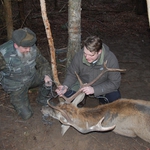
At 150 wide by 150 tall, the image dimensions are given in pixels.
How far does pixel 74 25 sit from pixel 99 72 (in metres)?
1.21

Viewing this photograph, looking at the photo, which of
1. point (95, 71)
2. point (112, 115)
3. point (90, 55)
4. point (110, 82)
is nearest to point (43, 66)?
point (95, 71)

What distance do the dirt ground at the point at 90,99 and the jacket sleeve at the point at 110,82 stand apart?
3.00 feet

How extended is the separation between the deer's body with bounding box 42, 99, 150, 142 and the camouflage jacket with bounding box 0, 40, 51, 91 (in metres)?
0.97

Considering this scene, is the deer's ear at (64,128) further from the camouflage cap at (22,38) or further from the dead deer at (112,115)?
the camouflage cap at (22,38)

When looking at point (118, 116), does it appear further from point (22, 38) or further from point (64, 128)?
point (22, 38)

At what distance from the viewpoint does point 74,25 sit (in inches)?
195

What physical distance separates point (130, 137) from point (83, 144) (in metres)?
0.97

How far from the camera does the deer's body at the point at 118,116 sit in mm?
4172

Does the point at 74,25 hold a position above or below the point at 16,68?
above

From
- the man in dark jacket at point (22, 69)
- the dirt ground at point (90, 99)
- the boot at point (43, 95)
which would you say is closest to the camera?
the man in dark jacket at point (22, 69)

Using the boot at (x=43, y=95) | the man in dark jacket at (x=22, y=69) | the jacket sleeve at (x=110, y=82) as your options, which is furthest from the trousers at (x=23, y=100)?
the jacket sleeve at (x=110, y=82)

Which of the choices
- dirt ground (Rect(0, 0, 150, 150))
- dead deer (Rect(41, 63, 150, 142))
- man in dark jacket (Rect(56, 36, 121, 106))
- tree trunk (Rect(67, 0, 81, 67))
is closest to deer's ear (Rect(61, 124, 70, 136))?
dead deer (Rect(41, 63, 150, 142))

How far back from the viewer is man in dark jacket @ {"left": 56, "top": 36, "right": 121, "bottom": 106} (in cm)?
412

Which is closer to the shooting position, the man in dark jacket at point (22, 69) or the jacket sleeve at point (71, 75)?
the man in dark jacket at point (22, 69)
